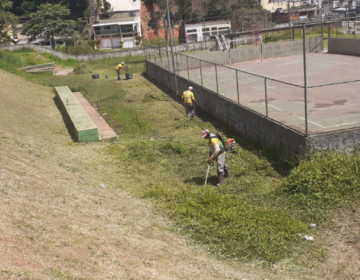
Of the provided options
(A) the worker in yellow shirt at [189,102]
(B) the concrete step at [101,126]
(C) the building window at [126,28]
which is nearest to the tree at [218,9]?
(C) the building window at [126,28]

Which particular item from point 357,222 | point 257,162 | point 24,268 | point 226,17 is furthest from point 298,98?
point 226,17

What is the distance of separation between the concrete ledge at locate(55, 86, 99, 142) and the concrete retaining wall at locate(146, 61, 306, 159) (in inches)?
222

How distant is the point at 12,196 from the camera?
10.2m

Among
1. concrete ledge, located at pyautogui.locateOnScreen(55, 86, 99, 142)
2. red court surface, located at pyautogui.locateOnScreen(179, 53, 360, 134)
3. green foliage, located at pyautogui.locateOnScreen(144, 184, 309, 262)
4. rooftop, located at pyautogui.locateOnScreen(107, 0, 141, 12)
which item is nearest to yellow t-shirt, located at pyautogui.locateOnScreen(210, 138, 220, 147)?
green foliage, located at pyautogui.locateOnScreen(144, 184, 309, 262)

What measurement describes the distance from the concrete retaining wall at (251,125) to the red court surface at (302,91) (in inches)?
17.3

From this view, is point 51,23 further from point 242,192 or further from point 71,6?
point 242,192

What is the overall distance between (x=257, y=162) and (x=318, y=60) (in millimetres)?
22481

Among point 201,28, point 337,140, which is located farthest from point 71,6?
point 337,140

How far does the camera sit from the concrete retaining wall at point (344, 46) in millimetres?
35478

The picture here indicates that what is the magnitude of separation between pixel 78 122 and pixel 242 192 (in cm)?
952

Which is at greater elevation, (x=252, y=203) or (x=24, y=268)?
(x=24, y=268)

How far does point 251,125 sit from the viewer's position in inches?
669

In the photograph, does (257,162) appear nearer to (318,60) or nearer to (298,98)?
(298,98)

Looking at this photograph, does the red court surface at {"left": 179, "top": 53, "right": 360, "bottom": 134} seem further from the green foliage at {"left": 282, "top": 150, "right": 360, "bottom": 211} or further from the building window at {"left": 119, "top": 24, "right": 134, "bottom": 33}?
the building window at {"left": 119, "top": 24, "right": 134, "bottom": 33}
